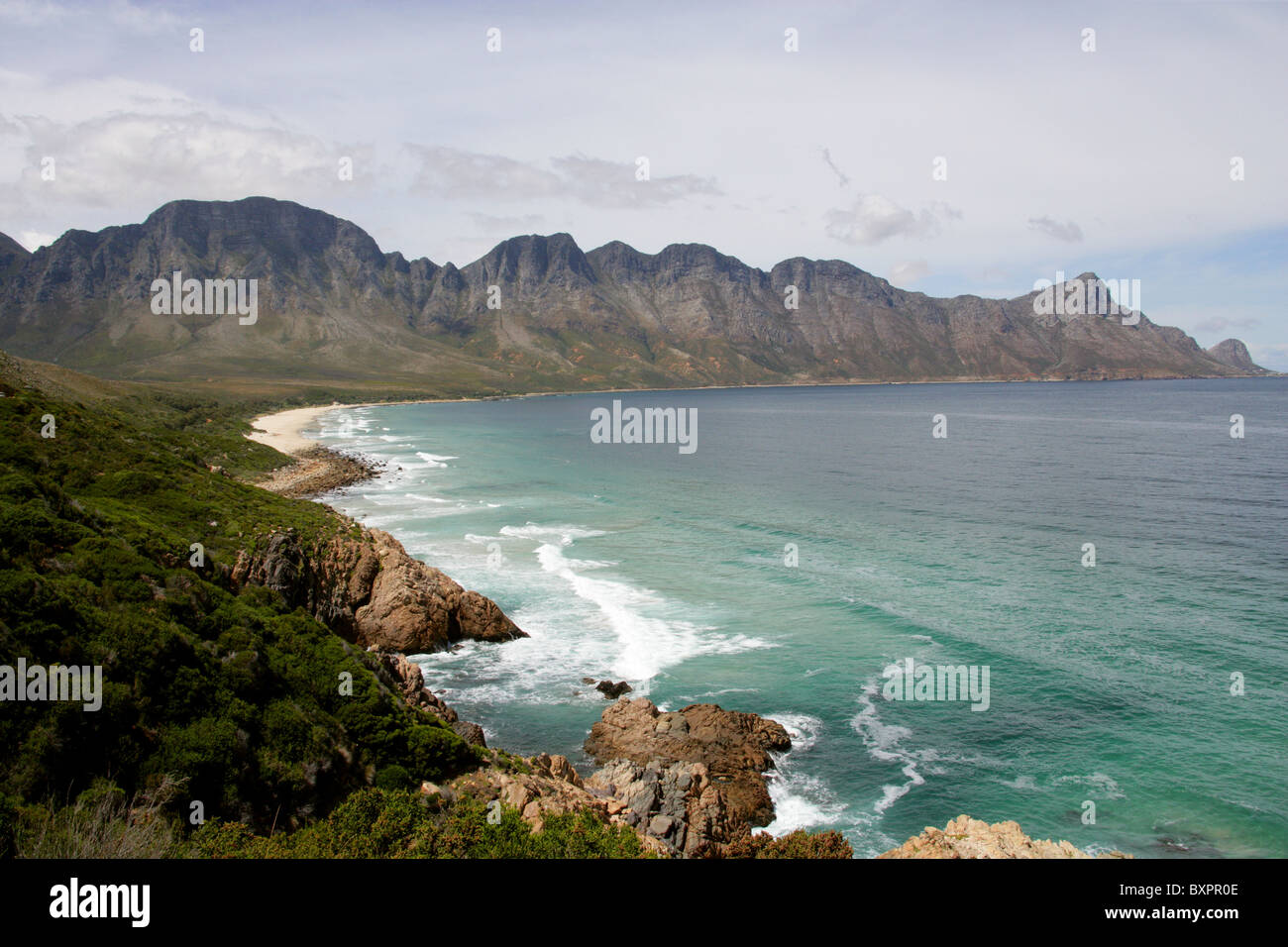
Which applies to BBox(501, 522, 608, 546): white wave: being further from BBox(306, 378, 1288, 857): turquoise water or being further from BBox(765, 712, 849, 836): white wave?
BBox(765, 712, 849, 836): white wave

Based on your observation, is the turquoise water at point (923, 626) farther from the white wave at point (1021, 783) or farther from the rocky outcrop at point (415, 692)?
the rocky outcrop at point (415, 692)

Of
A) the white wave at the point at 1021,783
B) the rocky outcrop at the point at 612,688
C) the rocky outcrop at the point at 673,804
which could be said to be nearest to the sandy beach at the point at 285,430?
the rocky outcrop at the point at 612,688

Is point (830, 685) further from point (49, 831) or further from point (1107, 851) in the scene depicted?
point (49, 831)

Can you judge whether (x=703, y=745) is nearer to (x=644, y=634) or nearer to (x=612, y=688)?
(x=612, y=688)

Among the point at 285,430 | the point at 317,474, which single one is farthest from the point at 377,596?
the point at 285,430
